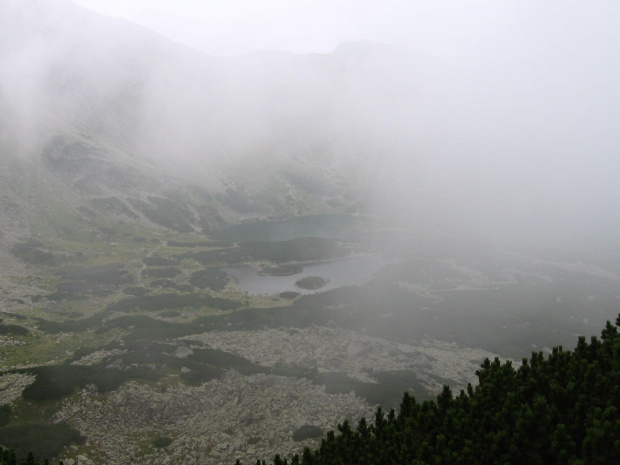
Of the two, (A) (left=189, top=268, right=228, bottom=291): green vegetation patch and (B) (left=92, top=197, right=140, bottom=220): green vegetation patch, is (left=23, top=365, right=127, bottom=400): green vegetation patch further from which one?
(B) (left=92, top=197, right=140, bottom=220): green vegetation patch

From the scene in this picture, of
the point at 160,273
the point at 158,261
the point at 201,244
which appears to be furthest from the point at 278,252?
the point at 160,273

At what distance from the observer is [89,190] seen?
139375mm

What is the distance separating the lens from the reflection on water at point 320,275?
97.6m

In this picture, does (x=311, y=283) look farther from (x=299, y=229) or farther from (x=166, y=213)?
(x=166, y=213)

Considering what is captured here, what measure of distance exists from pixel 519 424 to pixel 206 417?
32.1 m

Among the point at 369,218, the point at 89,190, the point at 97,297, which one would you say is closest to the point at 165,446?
the point at 97,297

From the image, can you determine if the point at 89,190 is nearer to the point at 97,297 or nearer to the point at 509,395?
the point at 97,297

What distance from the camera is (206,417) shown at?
134 feet

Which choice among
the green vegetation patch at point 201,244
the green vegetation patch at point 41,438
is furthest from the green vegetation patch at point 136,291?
the green vegetation patch at point 41,438

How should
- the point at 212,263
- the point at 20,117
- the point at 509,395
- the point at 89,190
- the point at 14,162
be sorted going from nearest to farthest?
the point at 509,395 < the point at 212,263 < the point at 14,162 < the point at 89,190 < the point at 20,117

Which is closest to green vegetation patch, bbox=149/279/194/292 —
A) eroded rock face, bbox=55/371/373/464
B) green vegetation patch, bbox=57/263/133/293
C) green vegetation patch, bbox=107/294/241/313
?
green vegetation patch, bbox=107/294/241/313

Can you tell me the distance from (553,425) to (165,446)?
31.2 meters

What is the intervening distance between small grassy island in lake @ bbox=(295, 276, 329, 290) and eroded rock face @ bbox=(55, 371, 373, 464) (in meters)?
50.4

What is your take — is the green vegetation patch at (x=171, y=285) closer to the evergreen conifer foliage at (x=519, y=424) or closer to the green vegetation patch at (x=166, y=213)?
the green vegetation patch at (x=166, y=213)
